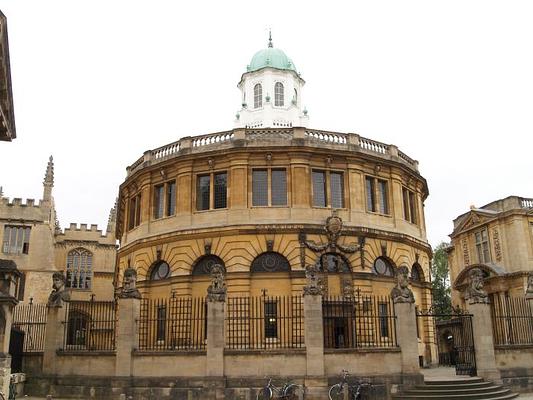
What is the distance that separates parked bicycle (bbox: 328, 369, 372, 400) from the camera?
19.6 m

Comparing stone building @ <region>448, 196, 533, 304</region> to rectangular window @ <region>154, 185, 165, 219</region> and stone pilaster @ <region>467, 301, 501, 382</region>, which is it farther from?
rectangular window @ <region>154, 185, 165, 219</region>

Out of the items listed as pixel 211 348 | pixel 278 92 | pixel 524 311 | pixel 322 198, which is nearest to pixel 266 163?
pixel 322 198

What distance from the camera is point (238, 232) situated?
29.2 metres

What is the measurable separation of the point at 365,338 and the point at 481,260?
2331 centimetres

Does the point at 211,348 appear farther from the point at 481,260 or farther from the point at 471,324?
the point at 481,260

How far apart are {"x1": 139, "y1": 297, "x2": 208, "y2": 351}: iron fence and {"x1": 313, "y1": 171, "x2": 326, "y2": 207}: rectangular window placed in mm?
8007

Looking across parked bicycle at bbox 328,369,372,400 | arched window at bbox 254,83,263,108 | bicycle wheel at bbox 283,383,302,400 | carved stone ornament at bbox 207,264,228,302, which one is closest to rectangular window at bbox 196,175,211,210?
carved stone ornament at bbox 207,264,228,302

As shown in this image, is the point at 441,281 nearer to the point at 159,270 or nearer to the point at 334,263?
the point at 334,263

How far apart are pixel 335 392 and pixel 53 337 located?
1176 cm

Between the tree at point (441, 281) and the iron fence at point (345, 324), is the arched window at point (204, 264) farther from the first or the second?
the tree at point (441, 281)

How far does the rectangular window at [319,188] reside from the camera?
3036 centimetres

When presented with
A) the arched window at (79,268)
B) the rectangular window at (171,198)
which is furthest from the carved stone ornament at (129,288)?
the arched window at (79,268)

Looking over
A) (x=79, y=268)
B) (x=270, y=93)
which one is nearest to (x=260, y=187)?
(x=270, y=93)

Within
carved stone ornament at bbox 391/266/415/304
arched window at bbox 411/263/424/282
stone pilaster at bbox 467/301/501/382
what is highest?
arched window at bbox 411/263/424/282
